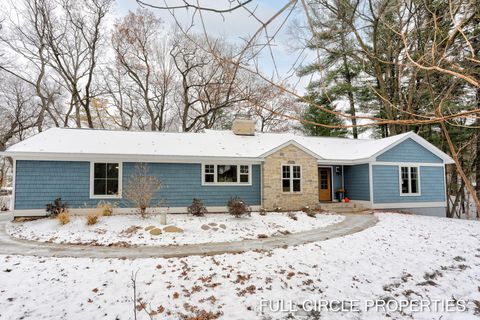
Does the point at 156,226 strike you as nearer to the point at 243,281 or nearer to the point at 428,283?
the point at 243,281

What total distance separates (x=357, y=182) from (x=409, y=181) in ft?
9.10

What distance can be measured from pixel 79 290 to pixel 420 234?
31.6ft

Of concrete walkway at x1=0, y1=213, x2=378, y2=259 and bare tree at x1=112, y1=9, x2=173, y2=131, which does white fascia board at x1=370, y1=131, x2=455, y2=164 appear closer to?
concrete walkway at x1=0, y1=213, x2=378, y2=259

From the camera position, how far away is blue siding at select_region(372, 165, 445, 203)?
1388 centimetres

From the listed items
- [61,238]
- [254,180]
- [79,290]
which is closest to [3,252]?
[61,238]

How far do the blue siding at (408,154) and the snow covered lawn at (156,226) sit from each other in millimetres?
5567

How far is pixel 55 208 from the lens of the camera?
33.9ft

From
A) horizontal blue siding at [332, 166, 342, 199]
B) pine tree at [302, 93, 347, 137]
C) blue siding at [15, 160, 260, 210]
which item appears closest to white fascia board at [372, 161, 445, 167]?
horizontal blue siding at [332, 166, 342, 199]

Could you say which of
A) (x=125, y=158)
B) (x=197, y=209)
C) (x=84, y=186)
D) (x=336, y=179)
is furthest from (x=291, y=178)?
(x=84, y=186)

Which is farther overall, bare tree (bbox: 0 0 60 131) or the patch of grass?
bare tree (bbox: 0 0 60 131)

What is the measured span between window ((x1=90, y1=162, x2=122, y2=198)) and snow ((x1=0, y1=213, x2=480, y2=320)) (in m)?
5.19

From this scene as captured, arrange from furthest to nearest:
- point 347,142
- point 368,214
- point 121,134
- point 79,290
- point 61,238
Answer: point 347,142
point 121,134
point 368,214
point 61,238
point 79,290

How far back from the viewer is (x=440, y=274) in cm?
582

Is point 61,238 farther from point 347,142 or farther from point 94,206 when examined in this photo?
Result: point 347,142
